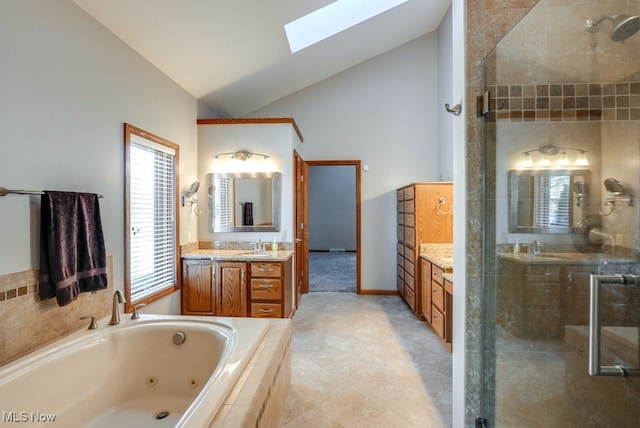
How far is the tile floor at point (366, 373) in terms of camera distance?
1970mm

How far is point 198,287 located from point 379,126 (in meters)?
3.43

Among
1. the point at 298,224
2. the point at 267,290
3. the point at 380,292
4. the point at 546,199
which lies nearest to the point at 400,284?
the point at 380,292

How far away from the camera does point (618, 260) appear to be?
4.33ft

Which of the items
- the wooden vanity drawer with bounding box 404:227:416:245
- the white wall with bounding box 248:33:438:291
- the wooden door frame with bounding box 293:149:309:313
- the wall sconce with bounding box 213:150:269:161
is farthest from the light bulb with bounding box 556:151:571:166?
the white wall with bounding box 248:33:438:291

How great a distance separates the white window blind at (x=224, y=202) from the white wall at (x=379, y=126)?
1.45 m

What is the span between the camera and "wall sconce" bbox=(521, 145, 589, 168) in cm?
144

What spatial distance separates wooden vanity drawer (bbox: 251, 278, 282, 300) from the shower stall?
2095 mm

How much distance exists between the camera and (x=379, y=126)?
4844mm

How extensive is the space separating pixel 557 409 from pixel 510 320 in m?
0.44

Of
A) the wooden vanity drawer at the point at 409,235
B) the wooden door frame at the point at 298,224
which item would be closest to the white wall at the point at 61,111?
the wooden door frame at the point at 298,224

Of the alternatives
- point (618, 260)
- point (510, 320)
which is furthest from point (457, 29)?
point (510, 320)

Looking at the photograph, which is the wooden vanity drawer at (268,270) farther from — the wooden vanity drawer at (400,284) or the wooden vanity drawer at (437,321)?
the wooden vanity drawer at (400,284)

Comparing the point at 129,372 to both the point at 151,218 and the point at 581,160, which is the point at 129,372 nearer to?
the point at 151,218

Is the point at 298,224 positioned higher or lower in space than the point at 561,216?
lower
